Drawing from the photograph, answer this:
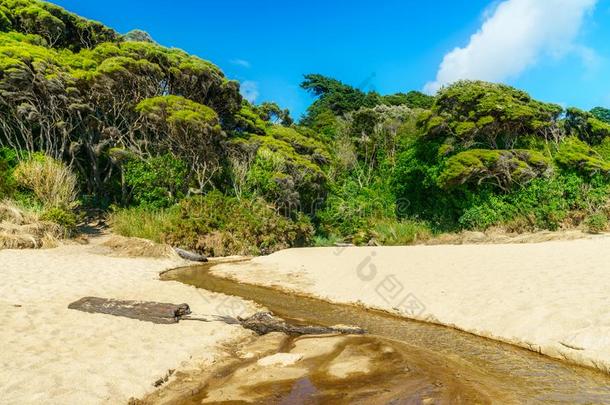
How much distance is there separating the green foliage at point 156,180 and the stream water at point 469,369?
14.2 meters

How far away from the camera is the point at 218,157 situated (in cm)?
2236

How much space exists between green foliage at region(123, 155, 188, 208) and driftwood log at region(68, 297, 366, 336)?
536 inches

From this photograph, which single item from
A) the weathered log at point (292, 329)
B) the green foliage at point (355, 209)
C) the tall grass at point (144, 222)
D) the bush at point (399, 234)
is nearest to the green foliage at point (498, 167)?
the bush at point (399, 234)

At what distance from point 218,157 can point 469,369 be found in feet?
62.6

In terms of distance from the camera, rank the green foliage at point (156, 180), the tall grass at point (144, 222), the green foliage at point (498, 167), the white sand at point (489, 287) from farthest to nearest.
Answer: the green foliage at point (498, 167) → the green foliage at point (156, 180) → the tall grass at point (144, 222) → the white sand at point (489, 287)

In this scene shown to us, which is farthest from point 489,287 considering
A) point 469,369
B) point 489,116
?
point 489,116

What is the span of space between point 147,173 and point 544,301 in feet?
59.8

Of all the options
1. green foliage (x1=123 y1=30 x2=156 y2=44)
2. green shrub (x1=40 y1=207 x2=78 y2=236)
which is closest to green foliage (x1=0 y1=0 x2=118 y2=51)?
green foliage (x1=123 y1=30 x2=156 y2=44)

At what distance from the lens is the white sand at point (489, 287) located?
5.80 meters

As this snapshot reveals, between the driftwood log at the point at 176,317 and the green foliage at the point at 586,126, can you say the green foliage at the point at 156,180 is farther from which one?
the green foliage at the point at 586,126

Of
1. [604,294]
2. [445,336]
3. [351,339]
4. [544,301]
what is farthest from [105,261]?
[604,294]

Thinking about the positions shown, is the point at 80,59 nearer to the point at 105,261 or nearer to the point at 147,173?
the point at 147,173

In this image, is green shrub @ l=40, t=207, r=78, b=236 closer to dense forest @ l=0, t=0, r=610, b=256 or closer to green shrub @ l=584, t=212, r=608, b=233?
dense forest @ l=0, t=0, r=610, b=256

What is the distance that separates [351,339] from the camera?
19.9 ft
